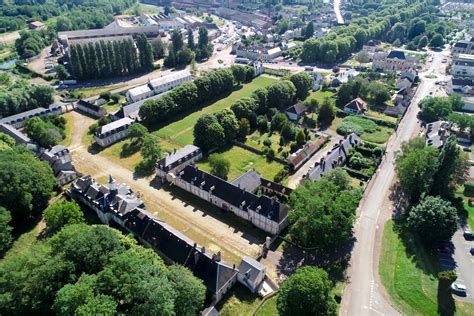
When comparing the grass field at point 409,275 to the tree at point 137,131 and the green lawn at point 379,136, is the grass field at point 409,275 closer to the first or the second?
the green lawn at point 379,136

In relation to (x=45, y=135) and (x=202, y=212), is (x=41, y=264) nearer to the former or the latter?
(x=202, y=212)

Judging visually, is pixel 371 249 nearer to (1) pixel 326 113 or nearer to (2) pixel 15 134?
(1) pixel 326 113

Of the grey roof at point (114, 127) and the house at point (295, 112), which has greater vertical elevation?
the house at point (295, 112)

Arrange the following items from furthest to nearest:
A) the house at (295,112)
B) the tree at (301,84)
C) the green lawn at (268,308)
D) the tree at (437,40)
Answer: the tree at (437,40)
the tree at (301,84)
the house at (295,112)
the green lawn at (268,308)

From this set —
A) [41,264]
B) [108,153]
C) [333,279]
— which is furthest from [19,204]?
[333,279]

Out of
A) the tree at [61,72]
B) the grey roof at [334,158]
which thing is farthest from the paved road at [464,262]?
the tree at [61,72]

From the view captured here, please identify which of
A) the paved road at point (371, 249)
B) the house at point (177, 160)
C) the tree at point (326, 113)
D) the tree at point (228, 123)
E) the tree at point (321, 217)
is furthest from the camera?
the tree at point (326, 113)

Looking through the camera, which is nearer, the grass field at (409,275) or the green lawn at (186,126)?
the grass field at (409,275)
